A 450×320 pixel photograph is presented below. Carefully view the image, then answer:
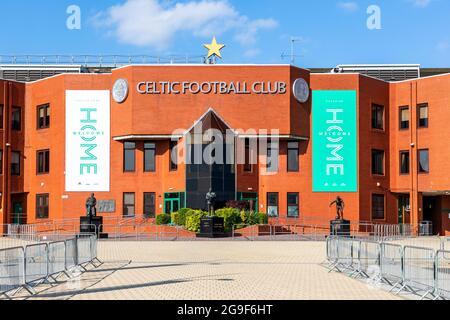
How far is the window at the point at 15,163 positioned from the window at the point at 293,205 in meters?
19.8

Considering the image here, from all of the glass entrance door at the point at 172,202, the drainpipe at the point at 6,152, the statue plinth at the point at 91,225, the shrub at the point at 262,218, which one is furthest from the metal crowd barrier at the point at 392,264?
the drainpipe at the point at 6,152

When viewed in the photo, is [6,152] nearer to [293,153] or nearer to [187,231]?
[187,231]

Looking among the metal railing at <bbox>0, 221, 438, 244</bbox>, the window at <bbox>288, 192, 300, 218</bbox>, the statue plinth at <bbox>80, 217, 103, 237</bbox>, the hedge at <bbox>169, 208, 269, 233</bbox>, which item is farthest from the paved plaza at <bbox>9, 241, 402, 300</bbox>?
the window at <bbox>288, 192, 300, 218</bbox>

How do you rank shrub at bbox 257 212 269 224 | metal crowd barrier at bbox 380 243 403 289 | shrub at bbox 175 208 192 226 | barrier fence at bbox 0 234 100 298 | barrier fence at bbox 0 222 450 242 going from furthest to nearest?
shrub at bbox 257 212 269 224 → shrub at bbox 175 208 192 226 → barrier fence at bbox 0 222 450 242 → metal crowd barrier at bbox 380 243 403 289 → barrier fence at bbox 0 234 100 298

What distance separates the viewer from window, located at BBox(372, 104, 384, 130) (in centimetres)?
4917

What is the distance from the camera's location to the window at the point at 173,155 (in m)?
47.1

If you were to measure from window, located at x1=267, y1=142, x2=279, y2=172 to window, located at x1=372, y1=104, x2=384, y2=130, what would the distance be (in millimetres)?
7417

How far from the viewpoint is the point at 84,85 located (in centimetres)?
4788

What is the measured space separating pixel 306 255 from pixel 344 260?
6.54 m

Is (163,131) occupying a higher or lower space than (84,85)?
lower

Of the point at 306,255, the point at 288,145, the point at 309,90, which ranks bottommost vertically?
the point at 306,255

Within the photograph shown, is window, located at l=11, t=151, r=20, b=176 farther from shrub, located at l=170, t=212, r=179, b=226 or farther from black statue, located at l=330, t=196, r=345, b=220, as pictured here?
black statue, located at l=330, t=196, r=345, b=220
